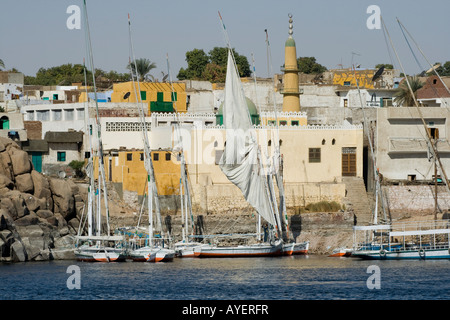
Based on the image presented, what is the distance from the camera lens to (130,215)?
6019cm

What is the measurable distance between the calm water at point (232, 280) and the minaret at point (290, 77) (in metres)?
16.9

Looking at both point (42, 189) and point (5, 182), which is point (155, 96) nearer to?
point (42, 189)

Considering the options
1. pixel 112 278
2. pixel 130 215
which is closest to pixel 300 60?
pixel 130 215

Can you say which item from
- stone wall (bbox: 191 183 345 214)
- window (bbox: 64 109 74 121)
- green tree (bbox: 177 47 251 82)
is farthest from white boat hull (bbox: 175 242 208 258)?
→ green tree (bbox: 177 47 251 82)

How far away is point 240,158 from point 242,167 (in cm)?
50

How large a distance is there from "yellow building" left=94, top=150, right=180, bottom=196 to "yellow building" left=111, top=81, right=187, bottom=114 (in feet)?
25.8

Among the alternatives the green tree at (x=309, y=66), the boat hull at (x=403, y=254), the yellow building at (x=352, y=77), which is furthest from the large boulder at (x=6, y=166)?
the green tree at (x=309, y=66)

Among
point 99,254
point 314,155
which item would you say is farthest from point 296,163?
point 99,254

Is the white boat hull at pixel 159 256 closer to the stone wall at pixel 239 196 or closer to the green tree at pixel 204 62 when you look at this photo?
the stone wall at pixel 239 196

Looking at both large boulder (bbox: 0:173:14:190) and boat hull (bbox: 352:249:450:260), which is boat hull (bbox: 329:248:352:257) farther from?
large boulder (bbox: 0:173:14:190)

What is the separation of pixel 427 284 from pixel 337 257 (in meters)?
13.9

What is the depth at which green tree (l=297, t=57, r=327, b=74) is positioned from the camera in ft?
392

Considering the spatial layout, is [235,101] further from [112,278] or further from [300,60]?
[300,60]

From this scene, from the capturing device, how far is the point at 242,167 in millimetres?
56000
